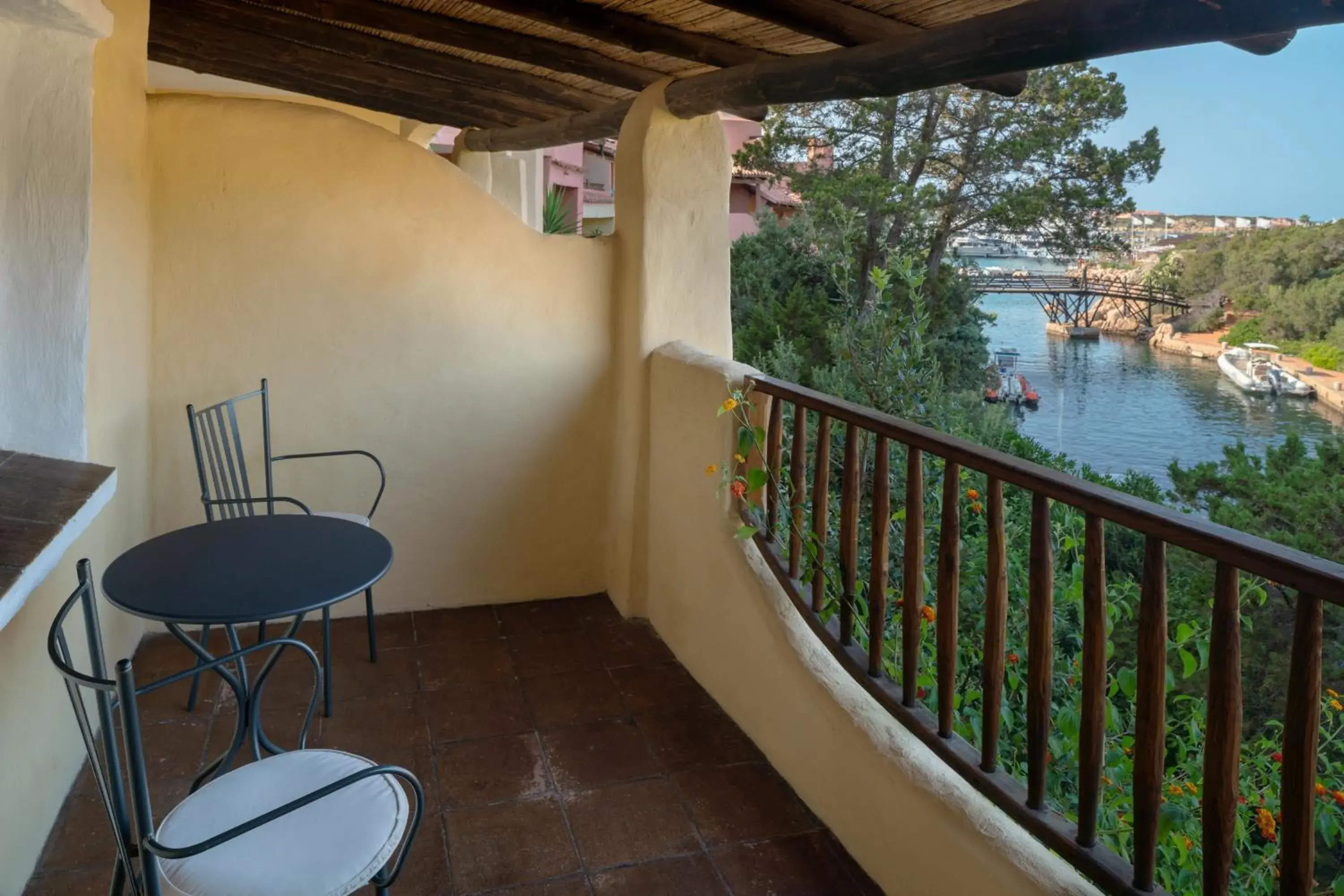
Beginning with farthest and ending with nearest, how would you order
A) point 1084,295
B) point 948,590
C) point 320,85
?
point 1084,295, point 320,85, point 948,590

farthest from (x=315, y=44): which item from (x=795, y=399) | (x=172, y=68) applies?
(x=172, y=68)

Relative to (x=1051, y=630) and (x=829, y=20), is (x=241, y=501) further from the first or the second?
(x=1051, y=630)

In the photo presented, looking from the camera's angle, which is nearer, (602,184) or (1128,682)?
(1128,682)

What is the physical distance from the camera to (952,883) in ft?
5.98

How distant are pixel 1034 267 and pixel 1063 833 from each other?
379 inches

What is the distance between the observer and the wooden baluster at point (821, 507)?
2.28 m

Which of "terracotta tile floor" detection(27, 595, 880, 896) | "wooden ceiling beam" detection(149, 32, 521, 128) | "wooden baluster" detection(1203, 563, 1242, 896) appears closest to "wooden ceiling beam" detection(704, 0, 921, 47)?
"wooden baluster" detection(1203, 563, 1242, 896)

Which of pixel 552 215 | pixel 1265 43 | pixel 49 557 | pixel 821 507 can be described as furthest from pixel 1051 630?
pixel 552 215

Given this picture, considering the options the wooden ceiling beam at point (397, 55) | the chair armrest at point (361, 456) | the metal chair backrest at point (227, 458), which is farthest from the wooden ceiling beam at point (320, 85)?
the chair armrest at point (361, 456)

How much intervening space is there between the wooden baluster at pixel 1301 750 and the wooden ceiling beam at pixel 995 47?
0.99 meters

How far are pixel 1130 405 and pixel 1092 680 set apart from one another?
9.36m

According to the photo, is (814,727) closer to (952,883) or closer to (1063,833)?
(952,883)

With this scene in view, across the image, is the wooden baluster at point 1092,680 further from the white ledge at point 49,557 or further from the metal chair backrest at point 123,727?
the white ledge at point 49,557

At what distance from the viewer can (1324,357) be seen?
8.52 metres
